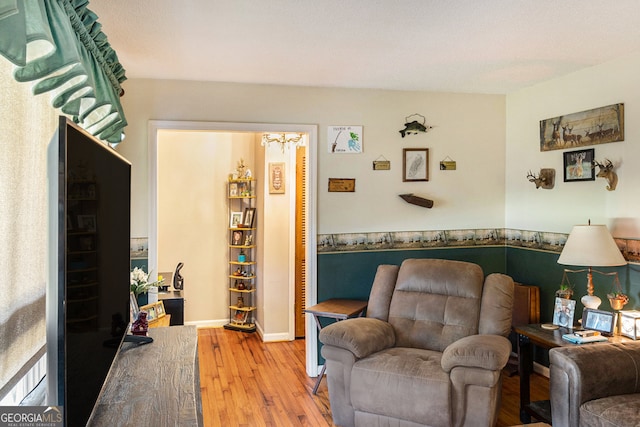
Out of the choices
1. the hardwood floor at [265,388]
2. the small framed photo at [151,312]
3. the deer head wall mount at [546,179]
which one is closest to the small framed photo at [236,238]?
the hardwood floor at [265,388]

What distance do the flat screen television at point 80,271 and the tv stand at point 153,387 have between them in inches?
4.4

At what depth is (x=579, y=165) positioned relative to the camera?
3891mm

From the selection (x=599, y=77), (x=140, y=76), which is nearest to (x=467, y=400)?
(x=599, y=77)

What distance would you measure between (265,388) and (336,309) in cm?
87

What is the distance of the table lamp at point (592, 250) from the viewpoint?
129 inches

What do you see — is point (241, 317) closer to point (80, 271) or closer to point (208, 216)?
point (208, 216)

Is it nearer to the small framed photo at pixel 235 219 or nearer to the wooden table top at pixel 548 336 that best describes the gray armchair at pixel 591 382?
the wooden table top at pixel 548 336

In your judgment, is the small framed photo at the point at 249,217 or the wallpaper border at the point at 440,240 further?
the small framed photo at the point at 249,217

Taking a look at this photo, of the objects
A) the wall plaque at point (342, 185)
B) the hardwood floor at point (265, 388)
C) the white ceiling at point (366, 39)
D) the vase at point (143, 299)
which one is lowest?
the hardwood floor at point (265, 388)

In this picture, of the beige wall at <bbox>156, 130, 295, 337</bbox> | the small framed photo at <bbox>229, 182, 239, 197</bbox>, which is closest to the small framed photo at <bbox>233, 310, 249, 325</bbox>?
the beige wall at <bbox>156, 130, 295, 337</bbox>

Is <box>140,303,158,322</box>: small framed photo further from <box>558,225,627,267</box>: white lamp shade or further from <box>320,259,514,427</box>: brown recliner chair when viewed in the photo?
<box>558,225,627,267</box>: white lamp shade

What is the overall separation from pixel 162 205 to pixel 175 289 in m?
1.39

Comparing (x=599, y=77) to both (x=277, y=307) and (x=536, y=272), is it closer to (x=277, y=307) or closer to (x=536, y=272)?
(x=536, y=272)

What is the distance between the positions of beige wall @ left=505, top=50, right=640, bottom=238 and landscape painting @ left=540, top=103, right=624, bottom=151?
45 millimetres
